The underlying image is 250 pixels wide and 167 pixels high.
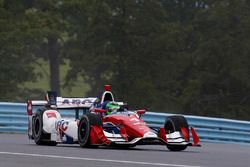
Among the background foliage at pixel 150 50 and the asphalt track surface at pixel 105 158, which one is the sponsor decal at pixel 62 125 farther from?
the background foliage at pixel 150 50

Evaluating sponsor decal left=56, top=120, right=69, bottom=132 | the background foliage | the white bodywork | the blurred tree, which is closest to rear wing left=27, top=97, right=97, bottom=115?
the white bodywork

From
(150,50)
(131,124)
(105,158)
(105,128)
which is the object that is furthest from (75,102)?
(150,50)

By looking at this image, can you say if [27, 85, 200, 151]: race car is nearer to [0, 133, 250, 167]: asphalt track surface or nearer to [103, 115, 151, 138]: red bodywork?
[103, 115, 151, 138]: red bodywork

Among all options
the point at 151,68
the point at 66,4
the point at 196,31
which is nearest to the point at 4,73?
the point at 66,4

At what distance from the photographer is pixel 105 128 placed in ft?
54.8

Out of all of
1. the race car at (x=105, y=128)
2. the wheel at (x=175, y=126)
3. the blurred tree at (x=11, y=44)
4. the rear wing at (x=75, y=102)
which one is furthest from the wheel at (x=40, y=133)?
the blurred tree at (x=11, y=44)

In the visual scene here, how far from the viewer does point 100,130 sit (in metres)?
16.3

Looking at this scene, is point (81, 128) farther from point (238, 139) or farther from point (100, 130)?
point (238, 139)

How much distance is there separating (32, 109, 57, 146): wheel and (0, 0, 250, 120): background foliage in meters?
30.8

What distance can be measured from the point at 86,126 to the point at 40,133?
1797 millimetres

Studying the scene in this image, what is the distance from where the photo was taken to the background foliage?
51000 millimetres

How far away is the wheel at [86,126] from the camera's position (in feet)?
53.9

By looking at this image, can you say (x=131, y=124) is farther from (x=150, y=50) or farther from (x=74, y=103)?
(x=150, y=50)

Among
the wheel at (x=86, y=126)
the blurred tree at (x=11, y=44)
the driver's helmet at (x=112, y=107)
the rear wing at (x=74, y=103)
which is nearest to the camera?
the wheel at (x=86, y=126)
